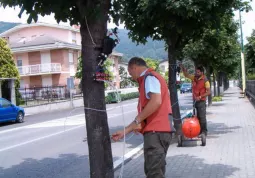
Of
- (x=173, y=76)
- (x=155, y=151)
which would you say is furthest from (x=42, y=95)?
(x=155, y=151)

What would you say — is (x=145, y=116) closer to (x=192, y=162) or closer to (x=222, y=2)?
(x=192, y=162)

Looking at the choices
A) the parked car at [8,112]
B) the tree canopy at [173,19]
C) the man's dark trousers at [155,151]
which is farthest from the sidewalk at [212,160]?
the parked car at [8,112]

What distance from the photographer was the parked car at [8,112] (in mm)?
21803

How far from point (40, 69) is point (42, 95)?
1318 cm

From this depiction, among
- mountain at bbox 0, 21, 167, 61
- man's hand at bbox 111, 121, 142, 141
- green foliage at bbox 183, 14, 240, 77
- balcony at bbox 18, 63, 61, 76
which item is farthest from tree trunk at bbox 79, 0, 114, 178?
balcony at bbox 18, 63, 61, 76

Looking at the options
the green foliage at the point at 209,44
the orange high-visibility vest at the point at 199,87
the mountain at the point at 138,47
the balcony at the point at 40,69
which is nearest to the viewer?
the mountain at the point at 138,47

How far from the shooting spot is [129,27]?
417 inches

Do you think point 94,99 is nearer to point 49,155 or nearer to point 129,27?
point 49,155

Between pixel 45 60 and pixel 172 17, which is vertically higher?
pixel 45 60

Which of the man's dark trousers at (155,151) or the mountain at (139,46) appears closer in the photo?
the man's dark trousers at (155,151)

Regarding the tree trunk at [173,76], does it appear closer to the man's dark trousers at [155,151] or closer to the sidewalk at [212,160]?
the sidewalk at [212,160]

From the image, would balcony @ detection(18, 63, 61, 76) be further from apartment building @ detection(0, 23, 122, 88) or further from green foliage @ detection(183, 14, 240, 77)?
green foliage @ detection(183, 14, 240, 77)

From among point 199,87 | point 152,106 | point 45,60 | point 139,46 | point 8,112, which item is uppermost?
point 45,60

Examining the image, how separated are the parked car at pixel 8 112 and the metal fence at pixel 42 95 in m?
9.21
